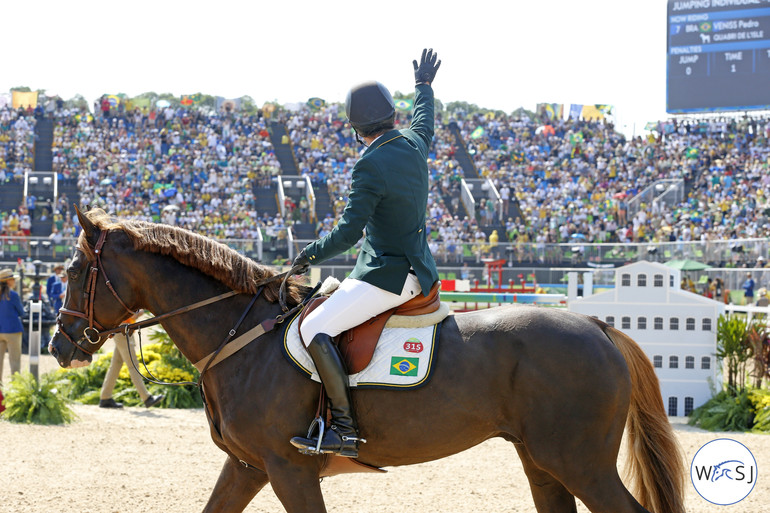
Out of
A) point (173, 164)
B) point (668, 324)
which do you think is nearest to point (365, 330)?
point (668, 324)

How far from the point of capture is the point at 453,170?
40.5 meters

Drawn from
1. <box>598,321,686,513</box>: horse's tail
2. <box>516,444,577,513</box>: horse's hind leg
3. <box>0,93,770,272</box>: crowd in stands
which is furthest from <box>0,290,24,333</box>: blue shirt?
<box>0,93,770,272</box>: crowd in stands

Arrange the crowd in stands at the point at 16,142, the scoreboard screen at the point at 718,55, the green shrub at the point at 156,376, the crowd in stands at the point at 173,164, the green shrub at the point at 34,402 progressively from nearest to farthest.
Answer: the green shrub at the point at 34,402, the green shrub at the point at 156,376, the crowd in stands at the point at 173,164, the crowd in stands at the point at 16,142, the scoreboard screen at the point at 718,55

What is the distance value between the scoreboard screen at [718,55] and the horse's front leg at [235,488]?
1466 inches

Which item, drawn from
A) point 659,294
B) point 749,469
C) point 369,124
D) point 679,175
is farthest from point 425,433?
point 679,175

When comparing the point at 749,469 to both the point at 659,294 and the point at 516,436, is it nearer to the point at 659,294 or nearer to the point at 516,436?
the point at 516,436

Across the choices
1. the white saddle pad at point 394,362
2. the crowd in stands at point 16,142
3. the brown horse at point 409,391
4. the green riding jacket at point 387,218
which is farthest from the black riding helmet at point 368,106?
the crowd in stands at point 16,142

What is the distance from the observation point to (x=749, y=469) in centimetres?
521

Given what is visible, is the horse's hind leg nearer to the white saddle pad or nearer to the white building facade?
the white saddle pad

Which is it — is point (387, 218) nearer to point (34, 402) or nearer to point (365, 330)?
point (365, 330)

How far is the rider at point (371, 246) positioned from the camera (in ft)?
12.9

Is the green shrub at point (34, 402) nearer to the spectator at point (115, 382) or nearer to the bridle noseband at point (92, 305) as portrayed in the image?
the spectator at point (115, 382)

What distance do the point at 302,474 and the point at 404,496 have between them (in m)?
2.71

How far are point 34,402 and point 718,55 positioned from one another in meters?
35.0
